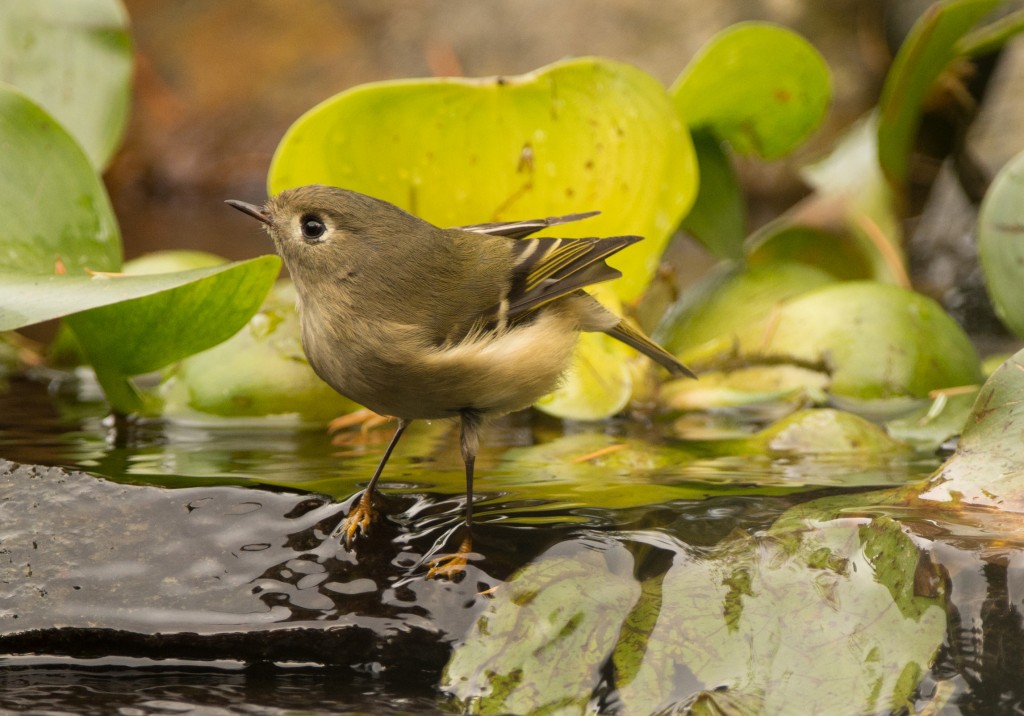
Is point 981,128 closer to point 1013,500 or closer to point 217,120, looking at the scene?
point 1013,500

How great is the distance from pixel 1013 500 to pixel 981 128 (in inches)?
165

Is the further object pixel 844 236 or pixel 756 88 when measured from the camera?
pixel 844 236

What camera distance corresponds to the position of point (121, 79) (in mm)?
3645

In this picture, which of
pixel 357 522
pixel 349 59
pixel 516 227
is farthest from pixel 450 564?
pixel 349 59

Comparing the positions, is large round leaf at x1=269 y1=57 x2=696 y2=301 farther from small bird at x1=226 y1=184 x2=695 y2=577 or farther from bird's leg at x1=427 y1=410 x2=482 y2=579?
bird's leg at x1=427 y1=410 x2=482 y2=579

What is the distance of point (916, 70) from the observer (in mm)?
3910

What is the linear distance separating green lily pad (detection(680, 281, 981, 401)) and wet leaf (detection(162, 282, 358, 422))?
135 cm

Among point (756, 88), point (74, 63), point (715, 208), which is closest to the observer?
point (74, 63)

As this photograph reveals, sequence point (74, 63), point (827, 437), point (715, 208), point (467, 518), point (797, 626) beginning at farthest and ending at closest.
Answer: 1. point (715, 208)
2. point (74, 63)
3. point (827, 437)
4. point (467, 518)
5. point (797, 626)

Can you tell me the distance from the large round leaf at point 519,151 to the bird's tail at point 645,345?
0.39 m

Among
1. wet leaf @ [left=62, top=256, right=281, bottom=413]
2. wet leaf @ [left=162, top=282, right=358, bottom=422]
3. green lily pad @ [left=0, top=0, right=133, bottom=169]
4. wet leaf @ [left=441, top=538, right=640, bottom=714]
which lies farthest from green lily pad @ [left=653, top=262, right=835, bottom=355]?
green lily pad @ [left=0, top=0, right=133, bottom=169]

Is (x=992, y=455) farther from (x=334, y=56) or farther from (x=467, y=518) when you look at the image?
(x=334, y=56)

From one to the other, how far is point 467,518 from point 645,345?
104 centimetres

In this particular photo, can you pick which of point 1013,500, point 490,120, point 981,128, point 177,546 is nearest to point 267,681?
point 177,546
